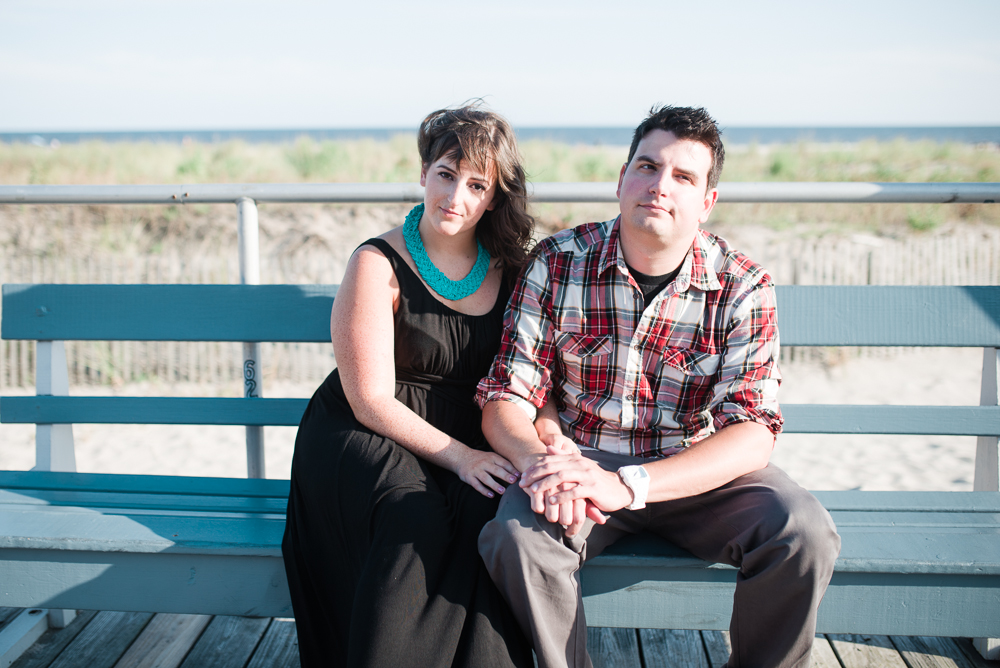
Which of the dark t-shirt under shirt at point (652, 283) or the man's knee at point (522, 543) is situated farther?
the dark t-shirt under shirt at point (652, 283)

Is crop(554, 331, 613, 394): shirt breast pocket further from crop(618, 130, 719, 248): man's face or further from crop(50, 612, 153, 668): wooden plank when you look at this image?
crop(50, 612, 153, 668): wooden plank

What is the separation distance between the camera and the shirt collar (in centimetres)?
204

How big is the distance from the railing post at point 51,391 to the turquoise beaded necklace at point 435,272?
1.35m

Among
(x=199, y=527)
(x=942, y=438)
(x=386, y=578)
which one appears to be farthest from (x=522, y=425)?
(x=942, y=438)

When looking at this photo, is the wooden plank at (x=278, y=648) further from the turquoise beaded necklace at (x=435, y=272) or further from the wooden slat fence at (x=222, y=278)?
the wooden slat fence at (x=222, y=278)

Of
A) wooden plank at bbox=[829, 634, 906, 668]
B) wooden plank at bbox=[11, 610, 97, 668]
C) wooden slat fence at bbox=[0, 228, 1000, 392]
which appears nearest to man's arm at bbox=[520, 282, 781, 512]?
wooden plank at bbox=[829, 634, 906, 668]

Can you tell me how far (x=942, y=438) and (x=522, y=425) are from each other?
13.8 feet

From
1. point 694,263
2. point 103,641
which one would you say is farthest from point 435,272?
point 103,641

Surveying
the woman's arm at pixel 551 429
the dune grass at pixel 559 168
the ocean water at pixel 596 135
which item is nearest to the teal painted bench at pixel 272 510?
the woman's arm at pixel 551 429

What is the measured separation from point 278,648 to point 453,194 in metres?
1.63

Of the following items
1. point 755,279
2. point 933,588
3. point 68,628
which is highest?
point 755,279

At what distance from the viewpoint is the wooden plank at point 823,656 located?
2301 millimetres

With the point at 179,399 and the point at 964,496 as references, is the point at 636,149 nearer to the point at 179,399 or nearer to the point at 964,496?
the point at 964,496

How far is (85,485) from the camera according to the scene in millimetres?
2248
